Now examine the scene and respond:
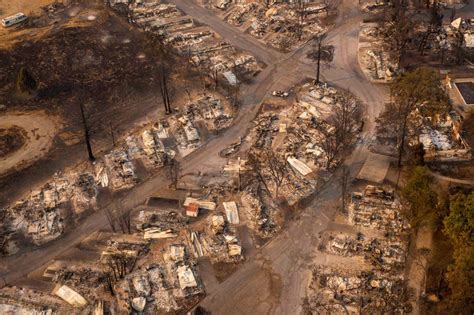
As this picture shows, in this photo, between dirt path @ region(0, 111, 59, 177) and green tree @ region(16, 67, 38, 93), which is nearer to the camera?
dirt path @ region(0, 111, 59, 177)

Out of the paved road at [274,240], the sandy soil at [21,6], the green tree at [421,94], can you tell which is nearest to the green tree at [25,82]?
the sandy soil at [21,6]

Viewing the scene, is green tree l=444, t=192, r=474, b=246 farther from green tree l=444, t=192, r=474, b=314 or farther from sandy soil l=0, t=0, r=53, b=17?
sandy soil l=0, t=0, r=53, b=17

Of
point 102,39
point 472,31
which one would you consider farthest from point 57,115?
point 472,31

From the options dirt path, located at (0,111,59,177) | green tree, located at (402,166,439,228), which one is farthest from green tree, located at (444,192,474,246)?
dirt path, located at (0,111,59,177)

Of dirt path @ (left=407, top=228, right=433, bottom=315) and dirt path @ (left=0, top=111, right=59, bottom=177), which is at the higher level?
dirt path @ (left=0, top=111, right=59, bottom=177)

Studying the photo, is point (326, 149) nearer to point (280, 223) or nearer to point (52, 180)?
point (280, 223)

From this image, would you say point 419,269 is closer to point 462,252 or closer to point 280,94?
point 462,252
